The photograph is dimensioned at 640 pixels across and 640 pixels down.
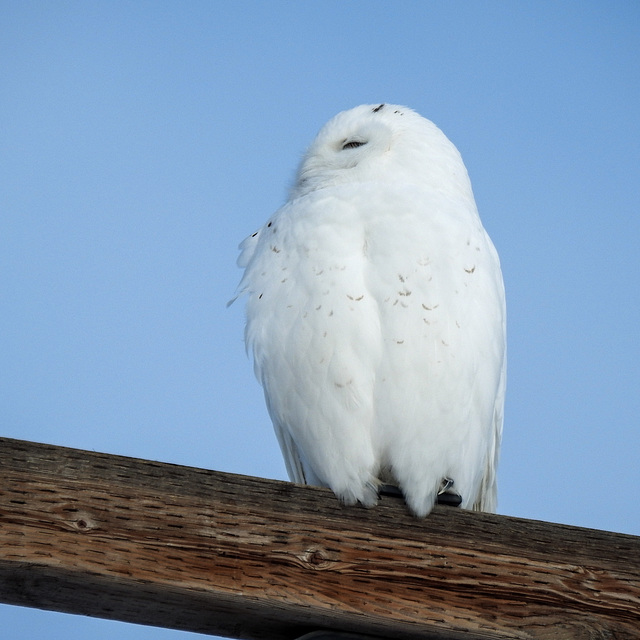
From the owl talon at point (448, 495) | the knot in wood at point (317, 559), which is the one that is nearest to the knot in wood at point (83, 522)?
the knot in wood at point (317, 559)

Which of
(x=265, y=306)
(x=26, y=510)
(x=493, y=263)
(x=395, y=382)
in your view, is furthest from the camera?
(x=493, y=263)

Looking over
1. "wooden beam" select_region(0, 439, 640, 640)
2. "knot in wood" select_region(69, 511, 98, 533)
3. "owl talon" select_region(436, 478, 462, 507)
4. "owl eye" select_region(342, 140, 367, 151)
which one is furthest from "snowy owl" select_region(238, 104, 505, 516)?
"knot in wood" select_region(69, 511, 98, 533)

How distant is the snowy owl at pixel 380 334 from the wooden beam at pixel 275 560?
0.46 metres

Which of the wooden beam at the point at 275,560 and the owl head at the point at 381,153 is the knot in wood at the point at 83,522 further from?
the owl head at the point at 381,153

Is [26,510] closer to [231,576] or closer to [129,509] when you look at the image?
[129,509]

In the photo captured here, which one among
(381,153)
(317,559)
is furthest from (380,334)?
(317,559)

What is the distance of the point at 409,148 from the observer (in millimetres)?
2516

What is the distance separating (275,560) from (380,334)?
82cm

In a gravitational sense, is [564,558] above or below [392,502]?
below

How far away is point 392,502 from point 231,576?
443 millimetres

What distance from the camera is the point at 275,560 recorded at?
4.38 feet

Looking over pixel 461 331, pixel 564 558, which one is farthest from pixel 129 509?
pixel 461 331

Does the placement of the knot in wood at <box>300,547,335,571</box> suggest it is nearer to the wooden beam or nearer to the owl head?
the wooden beam

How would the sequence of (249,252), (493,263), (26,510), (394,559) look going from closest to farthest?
(26,510) < (394,559) < (493,263) < (249,252)
